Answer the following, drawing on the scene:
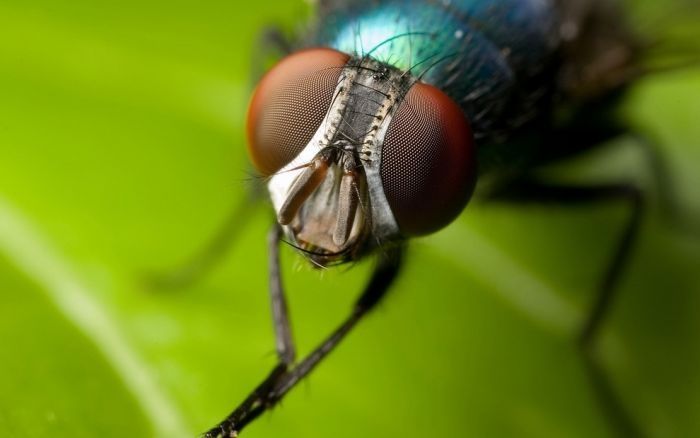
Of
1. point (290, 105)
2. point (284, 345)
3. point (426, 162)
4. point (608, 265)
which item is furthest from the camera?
point (608, 265)

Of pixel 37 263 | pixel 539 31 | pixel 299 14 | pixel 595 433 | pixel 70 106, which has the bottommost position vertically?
pixel 595 433

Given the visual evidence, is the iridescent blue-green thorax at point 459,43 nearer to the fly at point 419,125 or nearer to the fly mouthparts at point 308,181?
the fly at point 419,125

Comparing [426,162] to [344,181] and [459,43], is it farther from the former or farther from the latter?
[459,43]

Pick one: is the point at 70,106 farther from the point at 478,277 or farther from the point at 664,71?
the point at 664,71

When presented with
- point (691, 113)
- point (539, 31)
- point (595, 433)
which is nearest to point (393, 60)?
point (539, 31)

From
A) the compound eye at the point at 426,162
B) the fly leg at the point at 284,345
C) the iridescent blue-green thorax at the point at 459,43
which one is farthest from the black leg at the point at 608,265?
the compound eye at the point at 426,162

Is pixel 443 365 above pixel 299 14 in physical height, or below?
below

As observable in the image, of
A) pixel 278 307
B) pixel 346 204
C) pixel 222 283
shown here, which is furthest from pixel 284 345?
pixel 222 283
